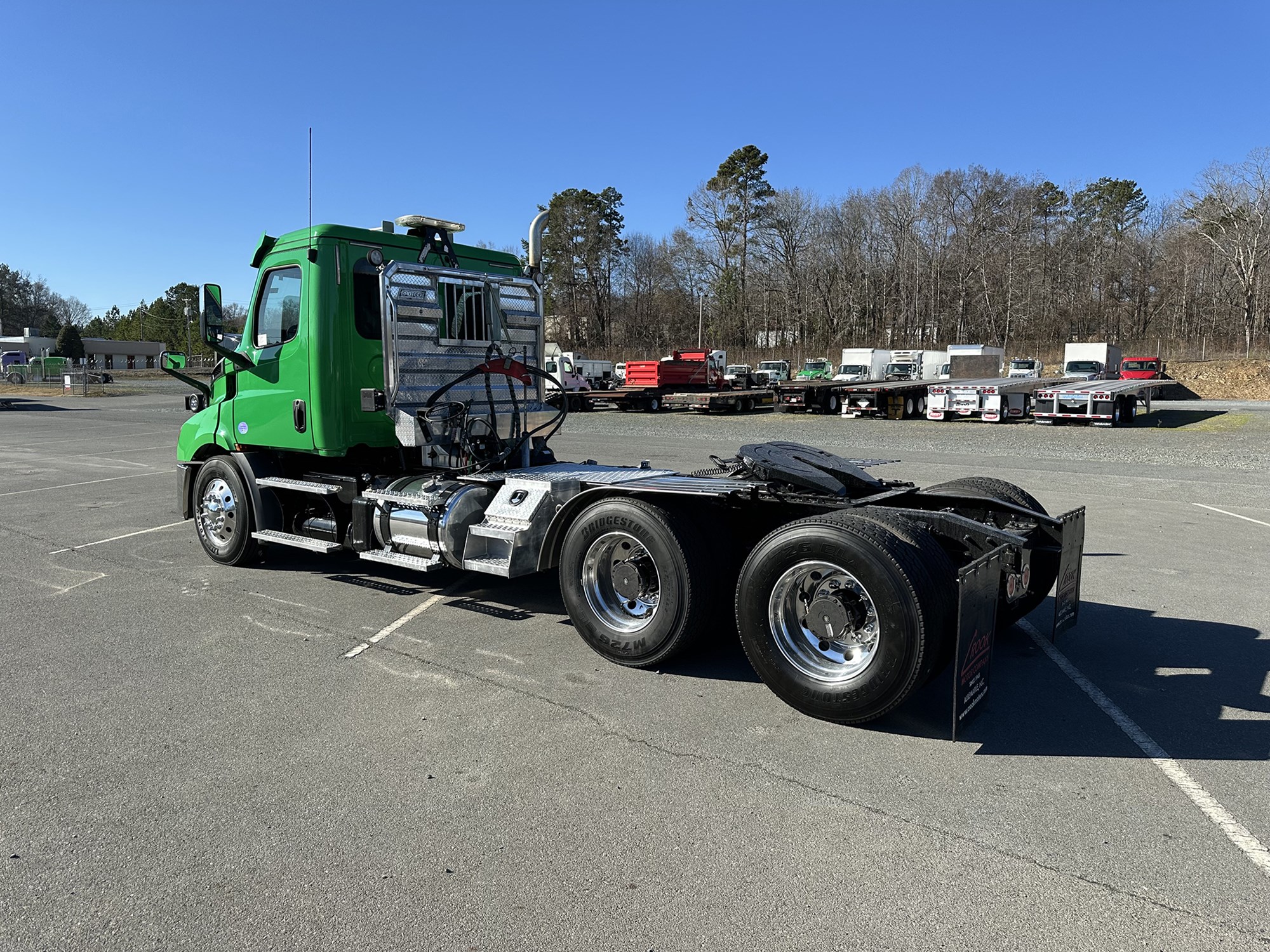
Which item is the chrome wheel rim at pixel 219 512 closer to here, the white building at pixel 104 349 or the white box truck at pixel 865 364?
the white box truck at pixel 865 364

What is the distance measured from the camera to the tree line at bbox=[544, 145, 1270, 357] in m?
69.6

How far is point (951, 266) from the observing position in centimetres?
7581

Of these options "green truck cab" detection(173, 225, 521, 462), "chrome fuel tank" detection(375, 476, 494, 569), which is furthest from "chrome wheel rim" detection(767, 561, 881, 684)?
"green truck cab" detection(173, 225, 521, 462)

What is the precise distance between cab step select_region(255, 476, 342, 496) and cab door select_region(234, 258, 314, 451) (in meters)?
0.29

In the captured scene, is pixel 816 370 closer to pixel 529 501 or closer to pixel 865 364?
pixel 865 364

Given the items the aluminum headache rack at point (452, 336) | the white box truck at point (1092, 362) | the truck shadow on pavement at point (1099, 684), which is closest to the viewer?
the truck shadow on pavement at point (1099, 684)

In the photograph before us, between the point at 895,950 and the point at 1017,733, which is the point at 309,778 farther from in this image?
the point at 1017,733

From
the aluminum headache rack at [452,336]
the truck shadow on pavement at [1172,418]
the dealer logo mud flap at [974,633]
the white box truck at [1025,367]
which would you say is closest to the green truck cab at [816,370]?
the white box truck at [1025,367]

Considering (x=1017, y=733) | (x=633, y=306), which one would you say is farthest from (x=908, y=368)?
(x=633, y=306)

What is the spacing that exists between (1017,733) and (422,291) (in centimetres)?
527

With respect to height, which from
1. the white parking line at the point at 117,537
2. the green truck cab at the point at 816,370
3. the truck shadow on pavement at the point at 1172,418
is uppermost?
the green truck cab at the point at 816,370

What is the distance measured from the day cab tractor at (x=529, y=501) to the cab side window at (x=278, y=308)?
0.07 ft

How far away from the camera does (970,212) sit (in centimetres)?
7494

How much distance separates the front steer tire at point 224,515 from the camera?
7.73 meters
